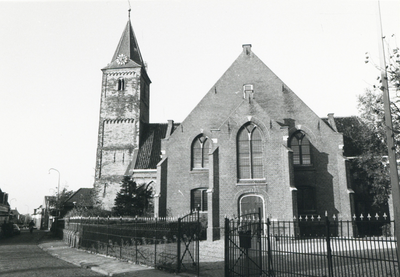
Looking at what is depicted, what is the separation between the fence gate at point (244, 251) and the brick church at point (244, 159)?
383 inches

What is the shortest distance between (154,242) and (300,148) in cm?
1694

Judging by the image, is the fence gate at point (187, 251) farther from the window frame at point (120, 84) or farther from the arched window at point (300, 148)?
the window frame at point (120, 84)

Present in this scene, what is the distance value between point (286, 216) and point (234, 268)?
1342 cm

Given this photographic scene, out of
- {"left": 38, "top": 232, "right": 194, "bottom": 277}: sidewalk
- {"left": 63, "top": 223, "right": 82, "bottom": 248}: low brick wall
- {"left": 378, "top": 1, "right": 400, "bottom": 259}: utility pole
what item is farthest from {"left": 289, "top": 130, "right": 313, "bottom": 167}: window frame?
{"left": 378, "top": 1, "right": 400, "bottom": 259}: utility pole

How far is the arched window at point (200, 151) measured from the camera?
29.5 meters

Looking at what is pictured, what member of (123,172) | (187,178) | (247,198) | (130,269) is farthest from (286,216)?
(123,172)

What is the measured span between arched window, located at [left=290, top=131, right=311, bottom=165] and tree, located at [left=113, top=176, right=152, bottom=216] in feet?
39.8

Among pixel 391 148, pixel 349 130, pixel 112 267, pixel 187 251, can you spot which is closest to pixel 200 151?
pixel 349 130

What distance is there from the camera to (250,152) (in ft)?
84.0

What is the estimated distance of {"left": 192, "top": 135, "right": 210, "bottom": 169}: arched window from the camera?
29469mm

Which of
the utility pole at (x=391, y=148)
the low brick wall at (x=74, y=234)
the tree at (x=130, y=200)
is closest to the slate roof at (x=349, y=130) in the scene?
the tree at (x=130, y=200)

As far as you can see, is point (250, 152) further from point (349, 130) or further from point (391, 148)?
point (391, 148)

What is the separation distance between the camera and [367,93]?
25.4 metres

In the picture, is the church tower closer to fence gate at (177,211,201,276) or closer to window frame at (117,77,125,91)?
window frame at (117,77,125,91)
